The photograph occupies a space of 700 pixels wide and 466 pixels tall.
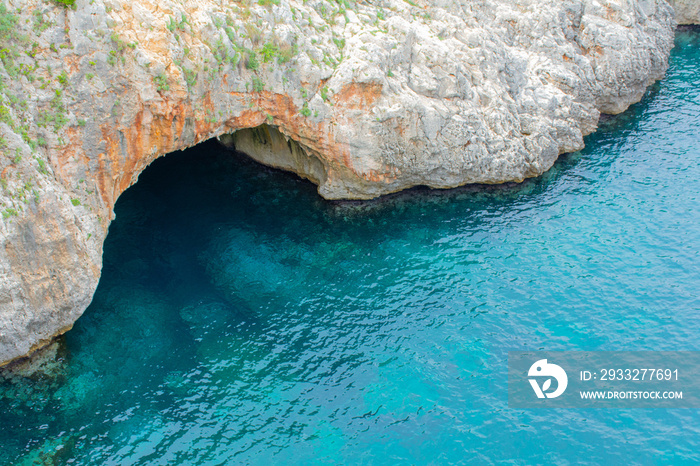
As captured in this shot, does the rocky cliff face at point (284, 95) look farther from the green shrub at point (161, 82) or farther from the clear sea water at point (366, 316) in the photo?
the clear sea water at point (366, 316)

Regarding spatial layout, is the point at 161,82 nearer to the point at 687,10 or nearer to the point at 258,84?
the point at 258,84

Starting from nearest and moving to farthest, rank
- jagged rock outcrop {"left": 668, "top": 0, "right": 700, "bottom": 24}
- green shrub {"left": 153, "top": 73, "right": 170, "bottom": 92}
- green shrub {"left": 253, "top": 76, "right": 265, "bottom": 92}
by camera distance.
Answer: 1. green shrub {"left": 153, "top": 73, "right": 170, "bottom": 92}
2. green shrub {"left": 253, "top": 76, "right": 265, "bottom": 92}
3. jagged rock outcrop {"left": 668, "top": 0, "right": 700, "bottom": 24}

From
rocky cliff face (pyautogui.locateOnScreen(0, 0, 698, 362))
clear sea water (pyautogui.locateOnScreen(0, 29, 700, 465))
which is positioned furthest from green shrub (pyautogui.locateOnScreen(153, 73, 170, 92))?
clear sea water (pyautogui.locateOnScreen(0, 29, 700, 465))

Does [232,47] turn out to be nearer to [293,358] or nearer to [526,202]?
[293,358]

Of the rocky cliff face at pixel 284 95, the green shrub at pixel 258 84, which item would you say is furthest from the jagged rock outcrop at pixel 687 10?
the green shrub at pixel 258 84

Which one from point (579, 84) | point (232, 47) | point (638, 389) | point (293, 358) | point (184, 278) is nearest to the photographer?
point (638, 389)

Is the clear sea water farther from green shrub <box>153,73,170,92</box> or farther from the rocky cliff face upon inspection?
green shrub <box>153,73,170,92</box>

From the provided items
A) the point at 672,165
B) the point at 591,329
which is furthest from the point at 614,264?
the point at 672,165
